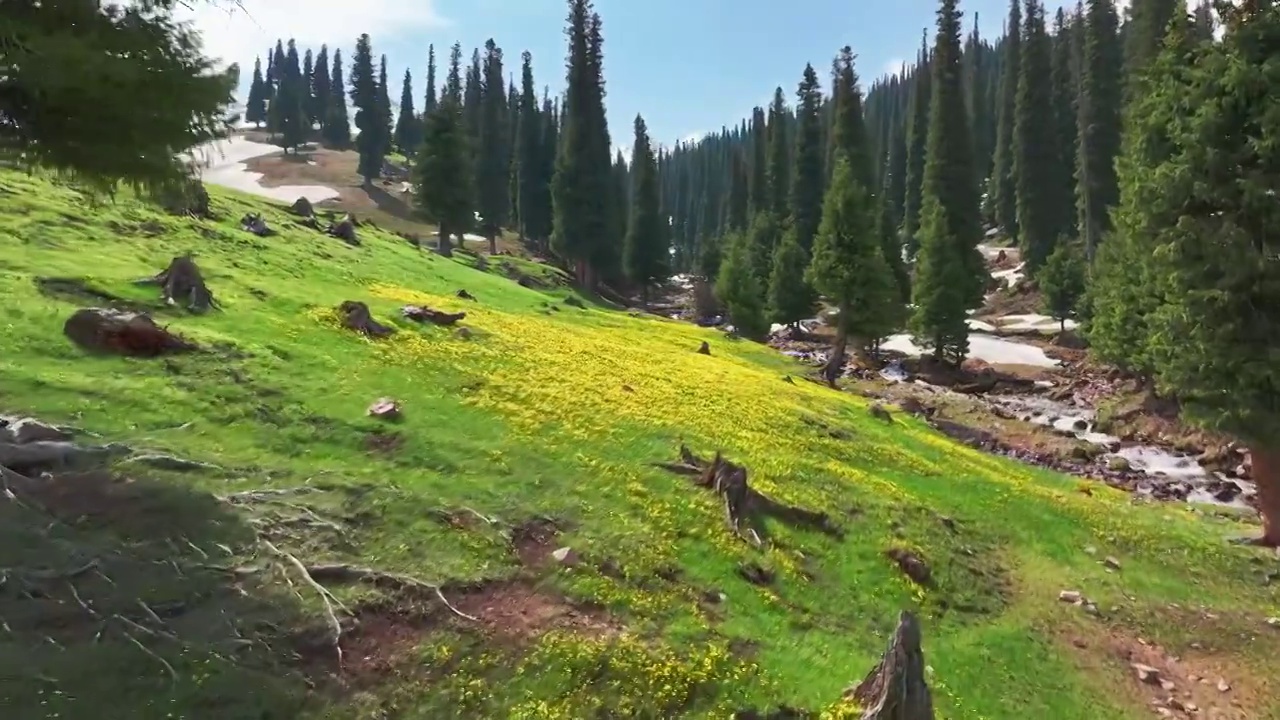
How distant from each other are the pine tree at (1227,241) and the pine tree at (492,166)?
59730 mm

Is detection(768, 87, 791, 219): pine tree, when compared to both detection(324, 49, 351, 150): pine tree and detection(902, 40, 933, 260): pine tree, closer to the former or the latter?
detection(902, 40, 933, 260): pine tree

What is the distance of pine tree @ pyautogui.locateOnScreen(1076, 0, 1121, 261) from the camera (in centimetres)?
6291

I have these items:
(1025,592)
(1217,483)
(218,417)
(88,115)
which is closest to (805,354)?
(1217,483)

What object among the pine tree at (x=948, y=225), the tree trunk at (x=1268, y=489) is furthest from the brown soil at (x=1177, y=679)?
the pine tree at (x=948, y=225)

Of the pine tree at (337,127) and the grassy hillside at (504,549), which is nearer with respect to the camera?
the grassy hillside at (504,549)

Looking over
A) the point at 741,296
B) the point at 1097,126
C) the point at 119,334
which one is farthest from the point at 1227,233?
the point at 1097,126

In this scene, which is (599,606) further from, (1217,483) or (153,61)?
(1217,483)

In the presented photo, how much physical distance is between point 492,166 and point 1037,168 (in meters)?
49.2

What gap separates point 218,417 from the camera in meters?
13.1

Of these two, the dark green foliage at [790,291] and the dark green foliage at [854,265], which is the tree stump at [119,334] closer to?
the dark green foliage at [854,265]

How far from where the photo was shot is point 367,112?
4242 inches

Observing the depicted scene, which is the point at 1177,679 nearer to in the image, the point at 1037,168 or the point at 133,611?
the point at 133,611

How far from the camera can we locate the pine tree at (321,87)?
14538 cm

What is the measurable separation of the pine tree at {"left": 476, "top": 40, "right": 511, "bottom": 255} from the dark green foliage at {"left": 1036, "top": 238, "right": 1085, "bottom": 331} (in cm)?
4305
